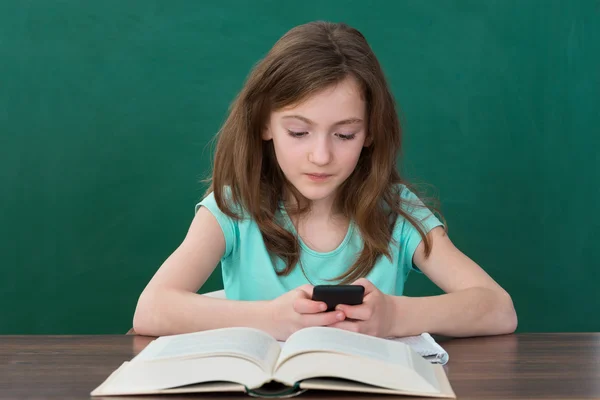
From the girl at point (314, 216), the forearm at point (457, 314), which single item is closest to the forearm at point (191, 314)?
the girl at point (314, 216)

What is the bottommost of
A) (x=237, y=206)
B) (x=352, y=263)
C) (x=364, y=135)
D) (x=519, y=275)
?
(x=519, y=275)

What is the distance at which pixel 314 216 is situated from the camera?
1.74 m

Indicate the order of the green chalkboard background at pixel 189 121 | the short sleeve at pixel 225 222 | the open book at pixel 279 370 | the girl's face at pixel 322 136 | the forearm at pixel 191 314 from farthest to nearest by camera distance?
the green chalkboard background at pixel 189 121 → the short sleeve at pixel 225 222 → the girl's face at pixel 322 136 → the forearm at pixel 191 314 → the open book at pixel 279 370

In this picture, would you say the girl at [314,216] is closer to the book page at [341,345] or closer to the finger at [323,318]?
the finger at [323,318]

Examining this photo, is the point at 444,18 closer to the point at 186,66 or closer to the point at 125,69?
the point at 186,66

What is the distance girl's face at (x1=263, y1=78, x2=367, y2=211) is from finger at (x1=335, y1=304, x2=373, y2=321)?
0.35 meters

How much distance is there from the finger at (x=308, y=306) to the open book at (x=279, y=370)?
0.56ft

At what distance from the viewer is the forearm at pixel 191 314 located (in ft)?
4.20

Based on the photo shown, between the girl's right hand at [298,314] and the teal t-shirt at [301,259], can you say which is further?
the teal t-shirt at [301,259]

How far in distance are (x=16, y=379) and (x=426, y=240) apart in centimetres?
93

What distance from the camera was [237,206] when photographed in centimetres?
167

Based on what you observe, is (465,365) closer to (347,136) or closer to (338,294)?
(338,294)

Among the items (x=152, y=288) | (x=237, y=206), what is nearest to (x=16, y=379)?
(x=152, y=288)

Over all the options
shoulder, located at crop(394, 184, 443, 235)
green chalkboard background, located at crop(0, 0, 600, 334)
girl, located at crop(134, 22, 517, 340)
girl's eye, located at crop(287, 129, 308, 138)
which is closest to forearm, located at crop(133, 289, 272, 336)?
girl, located at crop(134, 22, 517, 340)
